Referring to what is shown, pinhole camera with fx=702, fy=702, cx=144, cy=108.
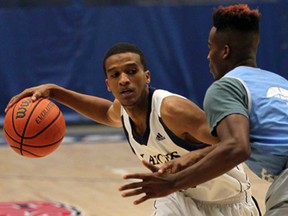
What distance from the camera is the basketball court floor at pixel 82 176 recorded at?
21.3ft

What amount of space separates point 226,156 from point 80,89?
869cm

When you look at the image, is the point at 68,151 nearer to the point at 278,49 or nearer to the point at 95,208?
the point at 95,208

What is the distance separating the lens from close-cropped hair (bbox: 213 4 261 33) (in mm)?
2963

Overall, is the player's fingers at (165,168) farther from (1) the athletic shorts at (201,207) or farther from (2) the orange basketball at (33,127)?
(2) the orange basketball at (33,127)

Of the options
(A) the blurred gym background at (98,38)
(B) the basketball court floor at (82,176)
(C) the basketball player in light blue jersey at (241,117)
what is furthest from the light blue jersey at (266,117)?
(A) the blurred gym background at (98,38)

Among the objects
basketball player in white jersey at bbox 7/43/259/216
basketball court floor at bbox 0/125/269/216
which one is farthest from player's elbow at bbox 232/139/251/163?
basketball court floor at bbox 0/125/269/216

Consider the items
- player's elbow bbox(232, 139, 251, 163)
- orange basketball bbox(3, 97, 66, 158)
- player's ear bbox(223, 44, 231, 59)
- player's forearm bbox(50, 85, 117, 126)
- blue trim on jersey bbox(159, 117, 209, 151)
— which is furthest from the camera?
player's forearm bbox(50, 85, 117, 126)

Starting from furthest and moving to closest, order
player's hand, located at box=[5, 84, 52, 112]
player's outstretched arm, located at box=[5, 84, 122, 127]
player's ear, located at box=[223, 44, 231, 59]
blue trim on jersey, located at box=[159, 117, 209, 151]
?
1. player's outstretched arm, located at box=[5, 84, 122, 127]
2. player's hand, located at box=[5, 84, 52, 112]
3. blue trim on jersey, located at box=[159, 117, 209, 151]
4. player's ear, located at box=[223, 44, 231, 59]

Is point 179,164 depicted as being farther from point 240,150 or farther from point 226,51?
point 226,51

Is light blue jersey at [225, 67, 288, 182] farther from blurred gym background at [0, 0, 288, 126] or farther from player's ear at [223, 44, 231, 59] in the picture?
blurred gym background at [0, 0, 288, 126]

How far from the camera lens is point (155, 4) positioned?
1122 cm

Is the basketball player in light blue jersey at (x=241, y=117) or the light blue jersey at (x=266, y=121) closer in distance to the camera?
the basketball player in light blue jersey at (x=241, y=117)

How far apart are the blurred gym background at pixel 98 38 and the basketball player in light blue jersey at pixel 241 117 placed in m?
8.16

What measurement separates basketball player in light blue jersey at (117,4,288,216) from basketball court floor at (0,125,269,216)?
11.0ft
